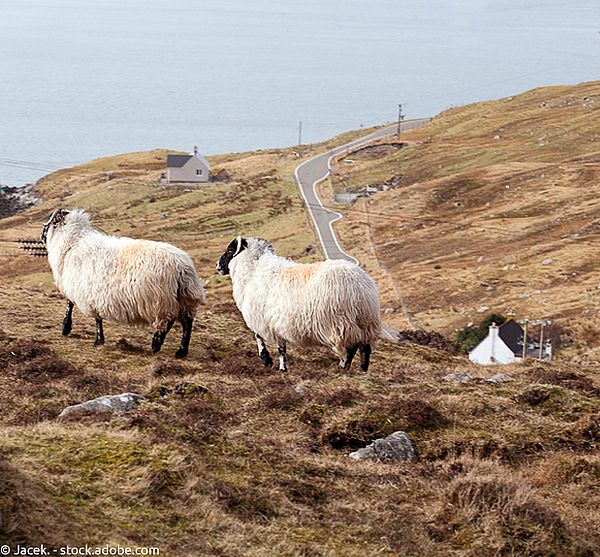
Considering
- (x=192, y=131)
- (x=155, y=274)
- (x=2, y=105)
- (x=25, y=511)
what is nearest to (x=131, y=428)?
(x=25, y=511)

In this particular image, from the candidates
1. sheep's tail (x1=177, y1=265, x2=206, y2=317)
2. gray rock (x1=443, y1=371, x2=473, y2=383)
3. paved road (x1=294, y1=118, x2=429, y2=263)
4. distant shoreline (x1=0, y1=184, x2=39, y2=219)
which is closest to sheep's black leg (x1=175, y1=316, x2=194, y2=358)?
sheep's tail (x1=177, y1=265, x2=206, y2=317)

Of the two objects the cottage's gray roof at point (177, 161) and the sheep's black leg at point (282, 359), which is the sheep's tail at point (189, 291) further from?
the cottage's gray roof at point (177, 161)

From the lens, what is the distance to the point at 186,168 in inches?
4181

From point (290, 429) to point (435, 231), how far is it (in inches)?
2434

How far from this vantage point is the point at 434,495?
9250 mm

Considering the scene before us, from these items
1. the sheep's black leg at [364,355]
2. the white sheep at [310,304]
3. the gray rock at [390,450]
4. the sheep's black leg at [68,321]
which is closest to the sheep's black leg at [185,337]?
the white sheep at [310,304]

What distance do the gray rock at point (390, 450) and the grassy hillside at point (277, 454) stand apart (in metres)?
0.25

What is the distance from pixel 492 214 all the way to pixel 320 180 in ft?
105

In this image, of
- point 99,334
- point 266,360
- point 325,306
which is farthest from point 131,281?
point 325,306

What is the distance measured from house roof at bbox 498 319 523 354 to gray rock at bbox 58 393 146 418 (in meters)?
29.7

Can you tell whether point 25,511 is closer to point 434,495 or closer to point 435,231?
point 434,495

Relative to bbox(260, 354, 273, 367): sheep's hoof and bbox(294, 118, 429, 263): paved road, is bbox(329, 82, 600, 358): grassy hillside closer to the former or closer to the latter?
bbox(294, 118, 429, 263): paved road

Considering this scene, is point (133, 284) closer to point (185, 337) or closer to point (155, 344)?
point (155, 344)

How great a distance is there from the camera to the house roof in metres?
39.0
